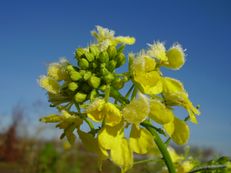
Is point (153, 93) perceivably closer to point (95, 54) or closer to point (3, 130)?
point (95, 54)

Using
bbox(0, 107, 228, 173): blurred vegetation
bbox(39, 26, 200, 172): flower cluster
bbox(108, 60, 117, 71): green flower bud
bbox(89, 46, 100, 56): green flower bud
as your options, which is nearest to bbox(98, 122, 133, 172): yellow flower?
bbox(39, 26, 200, 172): flower cluster

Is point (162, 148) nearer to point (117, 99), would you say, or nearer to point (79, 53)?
point (117, 99)

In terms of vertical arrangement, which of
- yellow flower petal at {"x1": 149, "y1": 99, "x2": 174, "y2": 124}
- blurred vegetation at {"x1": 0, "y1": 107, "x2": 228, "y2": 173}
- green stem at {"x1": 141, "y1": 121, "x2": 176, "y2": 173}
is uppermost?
blurred vegetation at {"x1": 0, "y1": 107, "x2": 228, "y2": 173}

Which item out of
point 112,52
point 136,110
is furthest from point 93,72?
point 136,110

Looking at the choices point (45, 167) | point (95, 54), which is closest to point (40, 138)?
point (45, 167)

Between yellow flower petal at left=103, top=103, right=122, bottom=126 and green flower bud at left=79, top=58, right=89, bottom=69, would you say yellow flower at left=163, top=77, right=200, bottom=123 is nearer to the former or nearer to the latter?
yellow flower petal at left=103, top=103, right=122, bottom=126

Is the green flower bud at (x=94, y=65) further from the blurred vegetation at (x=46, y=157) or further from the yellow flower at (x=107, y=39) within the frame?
the blurred vegetation at (x=46, y=157)
